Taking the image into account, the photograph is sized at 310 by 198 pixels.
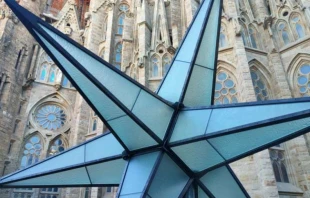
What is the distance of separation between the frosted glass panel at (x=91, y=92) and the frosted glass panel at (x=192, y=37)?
2255mm

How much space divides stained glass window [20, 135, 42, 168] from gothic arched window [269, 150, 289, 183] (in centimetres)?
1211

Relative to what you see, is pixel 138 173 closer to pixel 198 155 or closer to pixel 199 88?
pixel 198 155

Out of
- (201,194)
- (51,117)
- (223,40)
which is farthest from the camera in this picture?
(51,117)

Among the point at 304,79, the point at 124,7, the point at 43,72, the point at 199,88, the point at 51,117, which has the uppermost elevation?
the point at 124,7

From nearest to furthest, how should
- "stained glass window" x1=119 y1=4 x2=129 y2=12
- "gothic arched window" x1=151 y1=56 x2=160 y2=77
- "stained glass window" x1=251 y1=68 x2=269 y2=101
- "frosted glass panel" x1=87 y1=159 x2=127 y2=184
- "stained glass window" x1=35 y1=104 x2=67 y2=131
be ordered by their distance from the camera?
1. "frosted glass panel" x1=87 y1=159 x2=127 y2=184
2. "stained glass window" x1=251 y1=68 x2=269 y2=101
3. "gothic arched window" x1=151 y1=56 x2=160 y2=77
4. "stained glass window" x1=35 y1=104 x2=67 y2=131
5. "stained glass window" x1=119 y1=4 x2=129 y2=12

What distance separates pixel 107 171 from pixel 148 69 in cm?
796

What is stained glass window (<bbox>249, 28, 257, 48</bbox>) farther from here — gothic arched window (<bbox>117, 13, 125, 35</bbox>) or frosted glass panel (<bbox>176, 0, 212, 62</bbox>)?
gothic arched window (<bbox>117, 13, 125, 35</bbox>)

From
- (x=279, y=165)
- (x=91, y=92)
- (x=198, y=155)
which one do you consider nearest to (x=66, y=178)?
(x=91, y=92)

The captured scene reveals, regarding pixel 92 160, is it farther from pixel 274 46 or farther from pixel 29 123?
pixel 29 123

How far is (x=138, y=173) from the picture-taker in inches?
197

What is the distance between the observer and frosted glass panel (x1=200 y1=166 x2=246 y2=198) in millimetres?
5949

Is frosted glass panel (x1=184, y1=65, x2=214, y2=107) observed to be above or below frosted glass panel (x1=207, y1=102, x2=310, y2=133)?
above

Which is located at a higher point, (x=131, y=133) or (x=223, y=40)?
(x=223, y=40)

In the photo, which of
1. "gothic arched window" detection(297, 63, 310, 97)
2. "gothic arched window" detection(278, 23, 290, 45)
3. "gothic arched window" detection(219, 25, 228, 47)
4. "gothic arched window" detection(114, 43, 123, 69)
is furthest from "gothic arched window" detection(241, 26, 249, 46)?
"gothic arched window" detection(114, 43, 123, 69)
